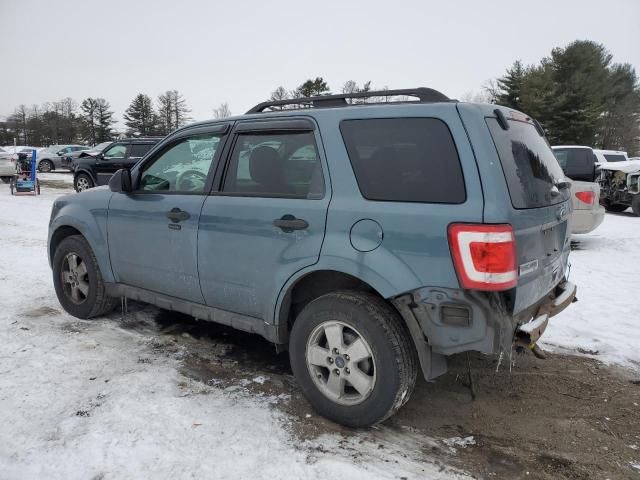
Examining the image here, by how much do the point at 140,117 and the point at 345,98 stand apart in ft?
254

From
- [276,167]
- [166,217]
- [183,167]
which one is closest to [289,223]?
[276,167]

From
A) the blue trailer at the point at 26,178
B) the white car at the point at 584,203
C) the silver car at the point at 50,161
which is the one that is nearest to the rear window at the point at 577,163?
the white car at the point at 584,203

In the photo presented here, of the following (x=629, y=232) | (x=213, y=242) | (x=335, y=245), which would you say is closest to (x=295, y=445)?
(x=335, y=245)

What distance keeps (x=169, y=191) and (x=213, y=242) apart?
0.72m

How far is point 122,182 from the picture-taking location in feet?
13.1

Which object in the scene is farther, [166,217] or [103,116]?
[103,116]

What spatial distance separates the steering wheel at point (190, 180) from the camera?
3.65 meters

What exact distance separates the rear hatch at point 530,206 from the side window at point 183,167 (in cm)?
206

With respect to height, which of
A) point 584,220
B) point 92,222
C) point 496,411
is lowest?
point 496,411

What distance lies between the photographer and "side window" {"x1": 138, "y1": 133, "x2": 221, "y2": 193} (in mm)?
3662

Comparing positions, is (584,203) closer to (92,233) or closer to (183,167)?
(183,167)

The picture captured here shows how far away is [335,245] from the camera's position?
281 centimetres

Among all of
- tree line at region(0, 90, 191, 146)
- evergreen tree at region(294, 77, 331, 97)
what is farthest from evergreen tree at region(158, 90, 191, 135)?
evergreen tree at region(294, 77, 331, 97)

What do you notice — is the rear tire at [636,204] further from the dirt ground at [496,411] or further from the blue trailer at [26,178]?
the blue trailer at [26,178]
